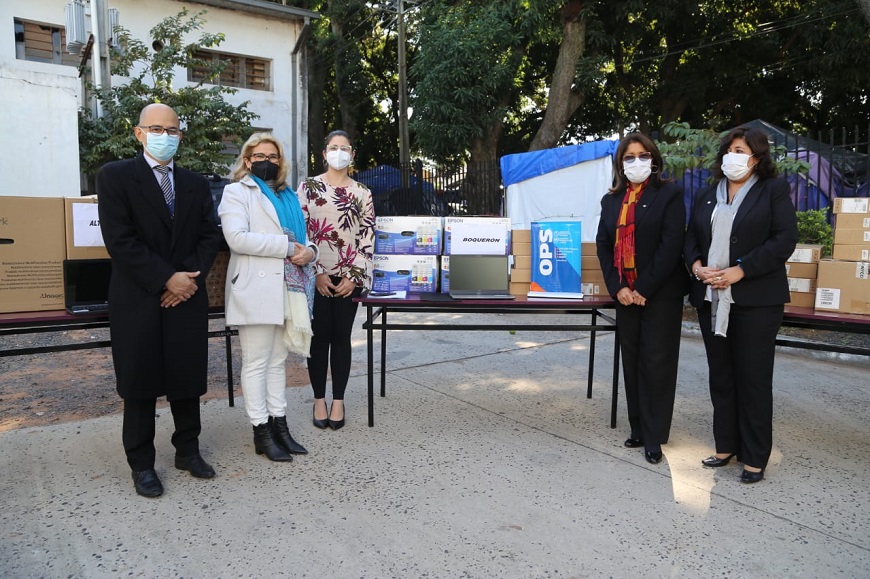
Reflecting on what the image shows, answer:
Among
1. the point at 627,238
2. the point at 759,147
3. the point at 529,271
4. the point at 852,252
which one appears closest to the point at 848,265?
the point at 852,252

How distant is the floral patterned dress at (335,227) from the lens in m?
4.03

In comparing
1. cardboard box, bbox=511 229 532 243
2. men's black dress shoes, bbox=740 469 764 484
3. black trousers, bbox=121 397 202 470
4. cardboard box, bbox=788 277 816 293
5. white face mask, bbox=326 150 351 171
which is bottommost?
men's black dress shoes, bbox=740 469 764 484

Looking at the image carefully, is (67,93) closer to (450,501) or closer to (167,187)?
(167,187)

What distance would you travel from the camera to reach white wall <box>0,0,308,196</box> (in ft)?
31.2

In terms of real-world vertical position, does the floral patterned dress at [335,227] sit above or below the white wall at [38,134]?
below

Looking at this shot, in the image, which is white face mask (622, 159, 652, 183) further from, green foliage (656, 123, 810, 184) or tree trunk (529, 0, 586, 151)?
tree trunk (529, 0, 586, 151)

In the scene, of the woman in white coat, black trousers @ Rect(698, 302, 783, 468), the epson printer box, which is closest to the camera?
black trousers @ Rect(698, 302, 783, 468)

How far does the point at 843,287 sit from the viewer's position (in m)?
3.55

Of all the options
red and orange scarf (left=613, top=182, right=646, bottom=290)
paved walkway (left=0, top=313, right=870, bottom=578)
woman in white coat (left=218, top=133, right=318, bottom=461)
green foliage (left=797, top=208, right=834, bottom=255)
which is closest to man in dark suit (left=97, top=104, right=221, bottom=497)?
woman in white coat (left=218, top=133, right=318, bottom=461)

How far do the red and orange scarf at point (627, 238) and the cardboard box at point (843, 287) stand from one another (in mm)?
1075

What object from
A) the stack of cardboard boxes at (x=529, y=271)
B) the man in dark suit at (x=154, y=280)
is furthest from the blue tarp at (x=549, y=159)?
the man in dark suit at (x=154, y=280)

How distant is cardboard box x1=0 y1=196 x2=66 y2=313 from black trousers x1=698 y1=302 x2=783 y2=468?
143 inches

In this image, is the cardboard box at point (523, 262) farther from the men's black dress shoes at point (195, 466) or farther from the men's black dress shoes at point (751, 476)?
the men's black dress shoes at point (195, 466)

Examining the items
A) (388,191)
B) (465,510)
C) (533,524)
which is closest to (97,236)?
(465,510)
